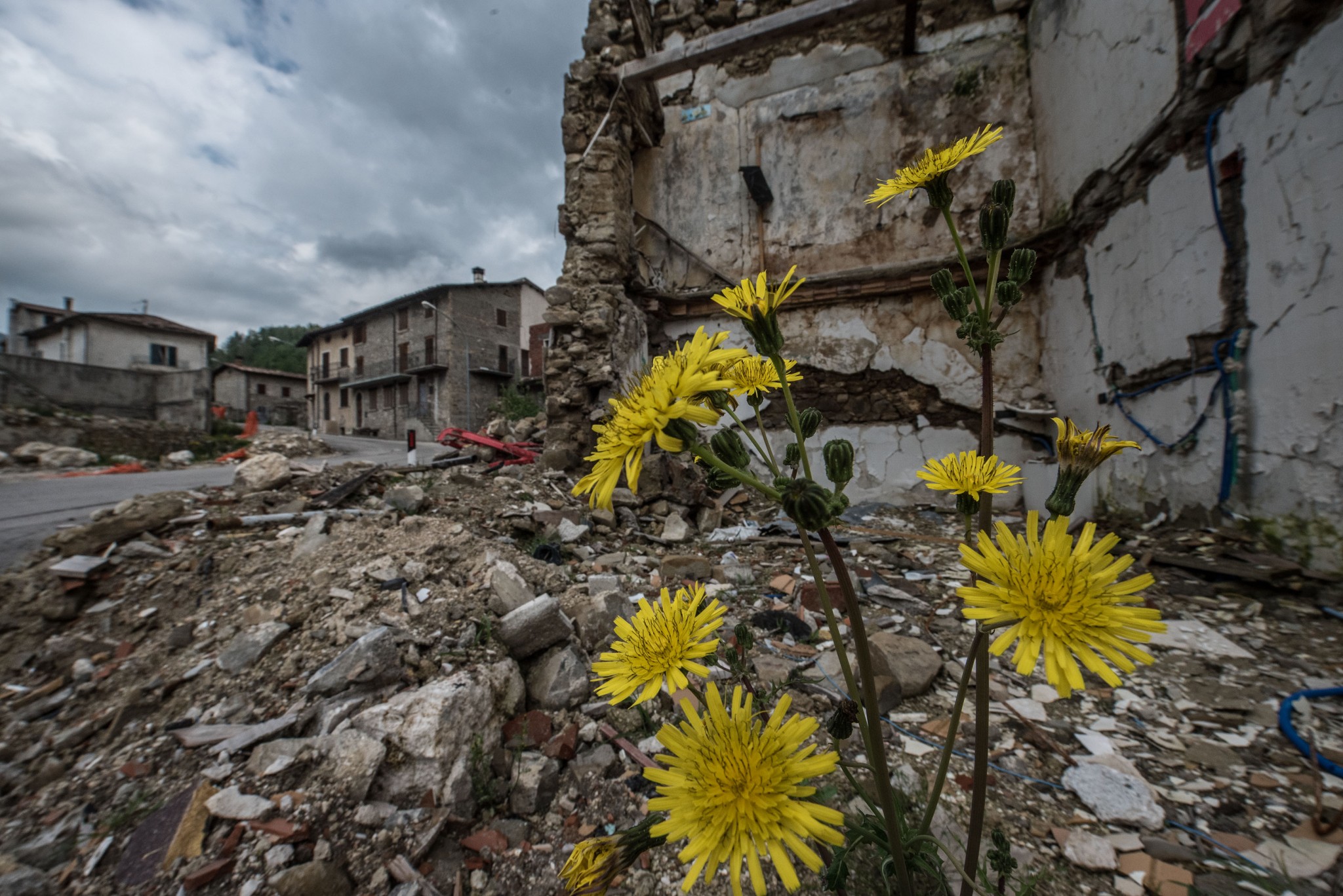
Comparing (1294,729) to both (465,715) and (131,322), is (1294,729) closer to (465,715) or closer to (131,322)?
(465,715)

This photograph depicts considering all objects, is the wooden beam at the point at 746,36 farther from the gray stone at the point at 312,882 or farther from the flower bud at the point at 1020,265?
the gray stone at the point at 312,882

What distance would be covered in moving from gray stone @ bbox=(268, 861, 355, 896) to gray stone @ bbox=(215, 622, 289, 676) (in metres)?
1.05

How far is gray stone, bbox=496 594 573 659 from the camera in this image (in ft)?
6.81

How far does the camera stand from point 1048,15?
4.47 meters

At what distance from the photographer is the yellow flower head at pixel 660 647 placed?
2.77ft

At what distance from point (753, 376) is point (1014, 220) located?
216 inches

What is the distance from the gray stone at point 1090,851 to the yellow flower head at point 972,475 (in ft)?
3.65

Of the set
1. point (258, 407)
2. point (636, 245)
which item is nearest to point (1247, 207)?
point (636, 245)

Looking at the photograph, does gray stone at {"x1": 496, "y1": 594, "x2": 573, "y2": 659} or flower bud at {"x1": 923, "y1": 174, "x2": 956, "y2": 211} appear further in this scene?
gray stone at {"x1": 496, "y1": 594, "x2": 573, "y2": 659}

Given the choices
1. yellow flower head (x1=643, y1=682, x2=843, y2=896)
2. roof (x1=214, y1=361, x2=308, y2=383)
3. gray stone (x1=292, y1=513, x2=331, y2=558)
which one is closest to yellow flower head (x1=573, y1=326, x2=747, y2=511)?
yellow flower head (x1=643, y1=682, x2=843, y2=896)

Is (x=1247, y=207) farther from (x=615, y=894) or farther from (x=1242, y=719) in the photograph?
(x=615, y=894)

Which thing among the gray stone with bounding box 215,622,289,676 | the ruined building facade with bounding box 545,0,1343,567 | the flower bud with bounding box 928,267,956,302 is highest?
the ruined building facade with bounding box 545,0,1343,567

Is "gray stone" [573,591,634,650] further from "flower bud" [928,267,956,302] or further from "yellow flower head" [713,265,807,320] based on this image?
"flower bud" [928,267,956,302]

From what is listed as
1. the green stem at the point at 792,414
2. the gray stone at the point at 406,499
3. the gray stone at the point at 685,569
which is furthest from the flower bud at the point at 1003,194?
the gray stone at the point at 406,499
